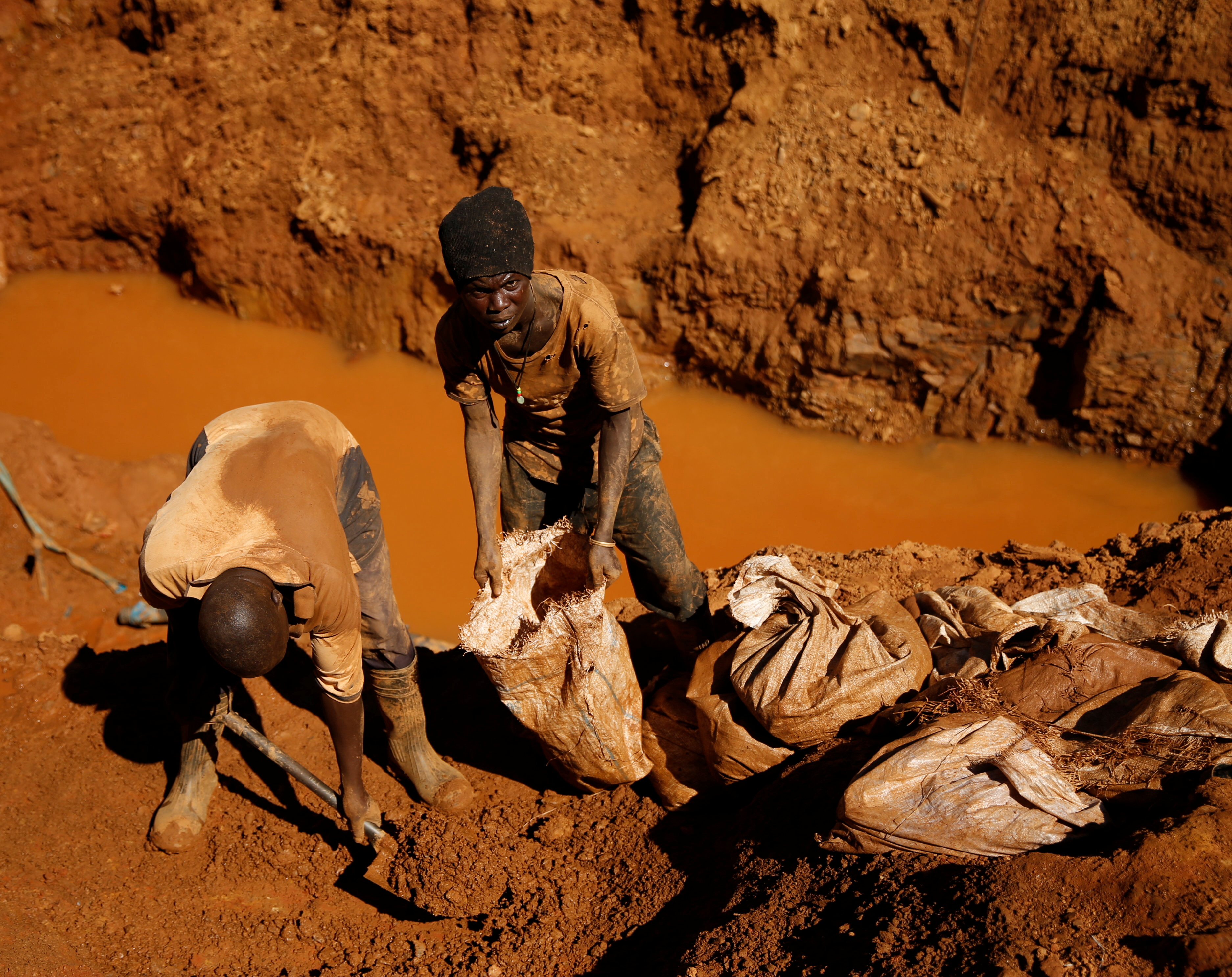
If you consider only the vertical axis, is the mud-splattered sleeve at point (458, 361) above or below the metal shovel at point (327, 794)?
above

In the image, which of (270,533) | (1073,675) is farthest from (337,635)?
(1073,675)

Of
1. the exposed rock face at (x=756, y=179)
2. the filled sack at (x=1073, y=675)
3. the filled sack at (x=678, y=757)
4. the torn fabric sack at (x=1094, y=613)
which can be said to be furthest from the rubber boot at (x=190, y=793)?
the exposed rock face at (x=756, y=179)

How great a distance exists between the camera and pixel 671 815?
277cm

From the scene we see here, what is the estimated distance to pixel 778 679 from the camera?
Answer: 8.09 ft

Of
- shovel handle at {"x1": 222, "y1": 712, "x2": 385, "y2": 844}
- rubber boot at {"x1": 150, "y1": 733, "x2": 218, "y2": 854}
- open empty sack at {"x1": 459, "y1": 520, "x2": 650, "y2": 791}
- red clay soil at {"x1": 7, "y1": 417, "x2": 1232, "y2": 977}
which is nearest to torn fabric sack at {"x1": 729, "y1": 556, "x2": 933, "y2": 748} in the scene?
red clay soil at {"x1": 7, "y1": 417, "x2": 1232, "y2": 977}

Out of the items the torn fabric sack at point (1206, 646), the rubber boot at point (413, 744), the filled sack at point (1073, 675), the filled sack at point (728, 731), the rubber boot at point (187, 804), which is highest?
the torn fabric sack at point (1206, 646)

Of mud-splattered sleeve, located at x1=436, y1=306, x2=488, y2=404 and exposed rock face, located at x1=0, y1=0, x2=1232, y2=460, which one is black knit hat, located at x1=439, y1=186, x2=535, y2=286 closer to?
mud-splattered sleeve, located at x1=436, y1=306, x2=488, y2=404

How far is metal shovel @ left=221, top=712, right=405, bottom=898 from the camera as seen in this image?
8.86ft

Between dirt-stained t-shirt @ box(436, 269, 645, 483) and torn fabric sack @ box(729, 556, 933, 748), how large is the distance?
71cm

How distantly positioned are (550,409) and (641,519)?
473 mm

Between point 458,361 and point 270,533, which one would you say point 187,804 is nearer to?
point 270,533

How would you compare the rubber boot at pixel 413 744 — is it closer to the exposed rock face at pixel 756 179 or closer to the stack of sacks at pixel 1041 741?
the stack of sacks at pixel 1041 741

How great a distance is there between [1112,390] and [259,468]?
5.34 m

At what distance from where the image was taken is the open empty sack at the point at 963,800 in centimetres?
201
